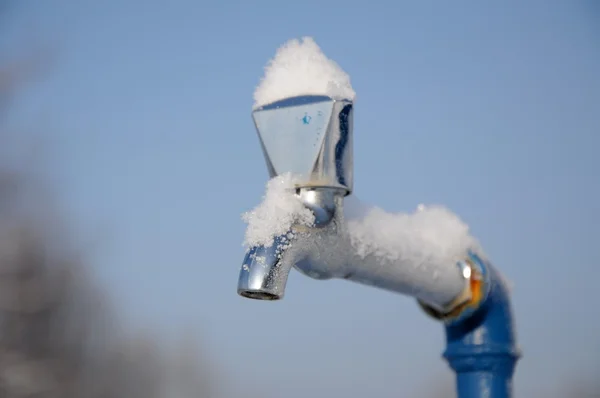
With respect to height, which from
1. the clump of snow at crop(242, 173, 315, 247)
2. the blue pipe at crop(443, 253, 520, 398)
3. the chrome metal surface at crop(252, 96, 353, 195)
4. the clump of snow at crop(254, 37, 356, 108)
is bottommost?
the blue pipe at crop(443, 253, 520, 398)

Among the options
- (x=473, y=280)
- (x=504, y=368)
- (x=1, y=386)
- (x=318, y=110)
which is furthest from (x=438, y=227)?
(x=1, y=386)

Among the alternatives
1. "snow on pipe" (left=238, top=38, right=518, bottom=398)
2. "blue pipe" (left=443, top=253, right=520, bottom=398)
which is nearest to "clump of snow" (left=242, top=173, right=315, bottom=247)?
"snow on pipe" (left=238, top=38, right=518, bottom=398)

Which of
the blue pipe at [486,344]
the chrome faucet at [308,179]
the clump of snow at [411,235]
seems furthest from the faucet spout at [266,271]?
the blue pipe at [486,344]

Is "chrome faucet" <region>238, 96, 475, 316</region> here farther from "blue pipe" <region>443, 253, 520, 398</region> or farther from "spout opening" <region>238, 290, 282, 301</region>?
"blue pipe" <region>443, 253, 520, 398</region>

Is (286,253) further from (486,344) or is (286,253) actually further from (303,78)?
(486,344)

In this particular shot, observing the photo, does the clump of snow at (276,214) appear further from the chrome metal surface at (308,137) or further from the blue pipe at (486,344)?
the blue pipe at (486,344)

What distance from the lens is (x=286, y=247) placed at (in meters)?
0.58

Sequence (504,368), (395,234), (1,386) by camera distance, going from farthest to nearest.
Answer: (1,386) → (504,368) → (395,234)

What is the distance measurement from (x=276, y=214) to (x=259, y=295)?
67mm

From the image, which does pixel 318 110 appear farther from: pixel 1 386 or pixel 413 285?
pixel 1 386

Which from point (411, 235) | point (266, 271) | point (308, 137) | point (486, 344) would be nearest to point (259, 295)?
point (266, 271)

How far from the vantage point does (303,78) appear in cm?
62

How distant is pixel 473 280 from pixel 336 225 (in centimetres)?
26

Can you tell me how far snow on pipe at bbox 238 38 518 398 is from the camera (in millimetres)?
584
